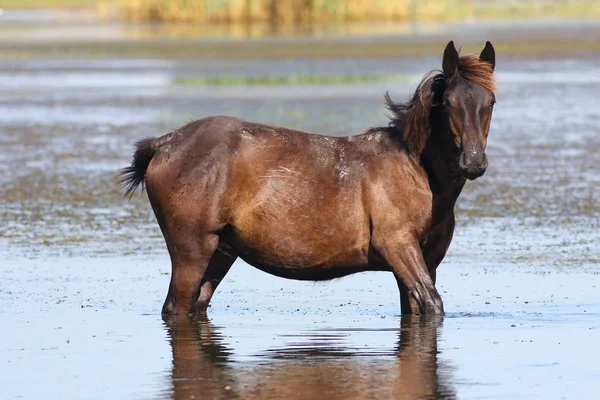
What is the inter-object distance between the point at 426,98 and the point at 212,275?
184 centimetres

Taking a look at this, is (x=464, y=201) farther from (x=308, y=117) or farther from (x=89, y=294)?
(x=308, y=117)

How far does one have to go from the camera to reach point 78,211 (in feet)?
44.1

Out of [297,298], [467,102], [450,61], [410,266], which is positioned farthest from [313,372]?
[297,298]

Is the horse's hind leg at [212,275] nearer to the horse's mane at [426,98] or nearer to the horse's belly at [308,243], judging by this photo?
the horse's belly at [308,243]

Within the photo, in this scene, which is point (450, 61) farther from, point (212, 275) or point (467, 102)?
point (212, 275)

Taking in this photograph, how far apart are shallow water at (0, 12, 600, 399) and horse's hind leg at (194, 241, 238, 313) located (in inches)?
6.0

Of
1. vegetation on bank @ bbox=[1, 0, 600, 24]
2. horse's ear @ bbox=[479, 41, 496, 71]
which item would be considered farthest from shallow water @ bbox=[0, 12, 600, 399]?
vegetation on bank @ bbox=[1, 0, 600, 24]

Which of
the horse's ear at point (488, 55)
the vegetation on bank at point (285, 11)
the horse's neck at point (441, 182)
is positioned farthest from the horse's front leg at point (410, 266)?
the vegetation on bank at point (285, 11)

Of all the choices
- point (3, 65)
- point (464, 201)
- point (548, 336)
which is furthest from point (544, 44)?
point (548, 336)

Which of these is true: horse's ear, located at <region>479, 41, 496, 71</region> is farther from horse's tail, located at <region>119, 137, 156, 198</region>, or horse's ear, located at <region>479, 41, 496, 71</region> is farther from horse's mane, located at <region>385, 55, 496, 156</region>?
horse's tail, located at <region>119, 137, 156, 198</region>

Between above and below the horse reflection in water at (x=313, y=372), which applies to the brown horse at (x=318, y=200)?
above

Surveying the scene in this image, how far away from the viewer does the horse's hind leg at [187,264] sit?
8.27 metres

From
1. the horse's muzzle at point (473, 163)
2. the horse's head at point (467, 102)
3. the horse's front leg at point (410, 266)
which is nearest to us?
the horse's muzzle at point (473, 163)

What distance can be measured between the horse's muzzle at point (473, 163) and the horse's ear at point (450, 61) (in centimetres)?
57
